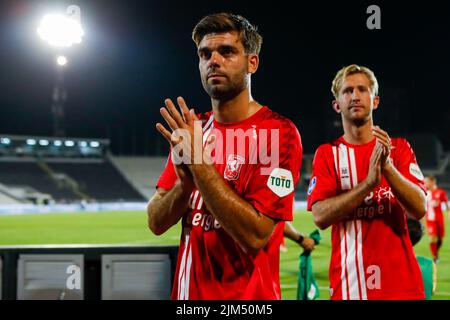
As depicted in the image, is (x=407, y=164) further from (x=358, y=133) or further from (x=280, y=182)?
(x=280, y=182)

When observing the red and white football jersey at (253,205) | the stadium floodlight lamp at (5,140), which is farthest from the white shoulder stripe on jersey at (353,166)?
the stadium floodlight lamp at (5,140)

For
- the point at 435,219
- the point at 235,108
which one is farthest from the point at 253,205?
the point at 435,219

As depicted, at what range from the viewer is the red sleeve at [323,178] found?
2789mm

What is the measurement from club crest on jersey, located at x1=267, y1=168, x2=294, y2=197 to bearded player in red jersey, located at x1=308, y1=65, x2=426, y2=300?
58 centimetres

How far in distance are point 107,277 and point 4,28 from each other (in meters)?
31.3

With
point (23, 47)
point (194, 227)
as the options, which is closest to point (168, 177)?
point (194, 227)

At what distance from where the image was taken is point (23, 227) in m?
19.8

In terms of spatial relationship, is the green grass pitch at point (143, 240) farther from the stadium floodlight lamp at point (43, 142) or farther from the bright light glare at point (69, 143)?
the bright light glare at point (69, 143)

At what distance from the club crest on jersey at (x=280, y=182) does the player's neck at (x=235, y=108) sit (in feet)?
0.85

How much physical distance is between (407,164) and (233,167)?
45.8 inches

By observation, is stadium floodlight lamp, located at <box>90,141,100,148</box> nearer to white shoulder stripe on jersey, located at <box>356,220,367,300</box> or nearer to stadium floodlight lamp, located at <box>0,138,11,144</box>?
stadium floodlight lamp, located at <box>0,138,11,144</box>

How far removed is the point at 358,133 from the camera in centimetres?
287

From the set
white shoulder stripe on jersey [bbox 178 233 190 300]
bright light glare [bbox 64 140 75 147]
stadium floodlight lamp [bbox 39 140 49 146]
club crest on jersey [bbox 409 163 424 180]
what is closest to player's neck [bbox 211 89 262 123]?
white shoulder stripe on jersey [bbox 178 233 190 300]

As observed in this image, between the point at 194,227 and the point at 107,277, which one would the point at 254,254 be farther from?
the point at 107,277
